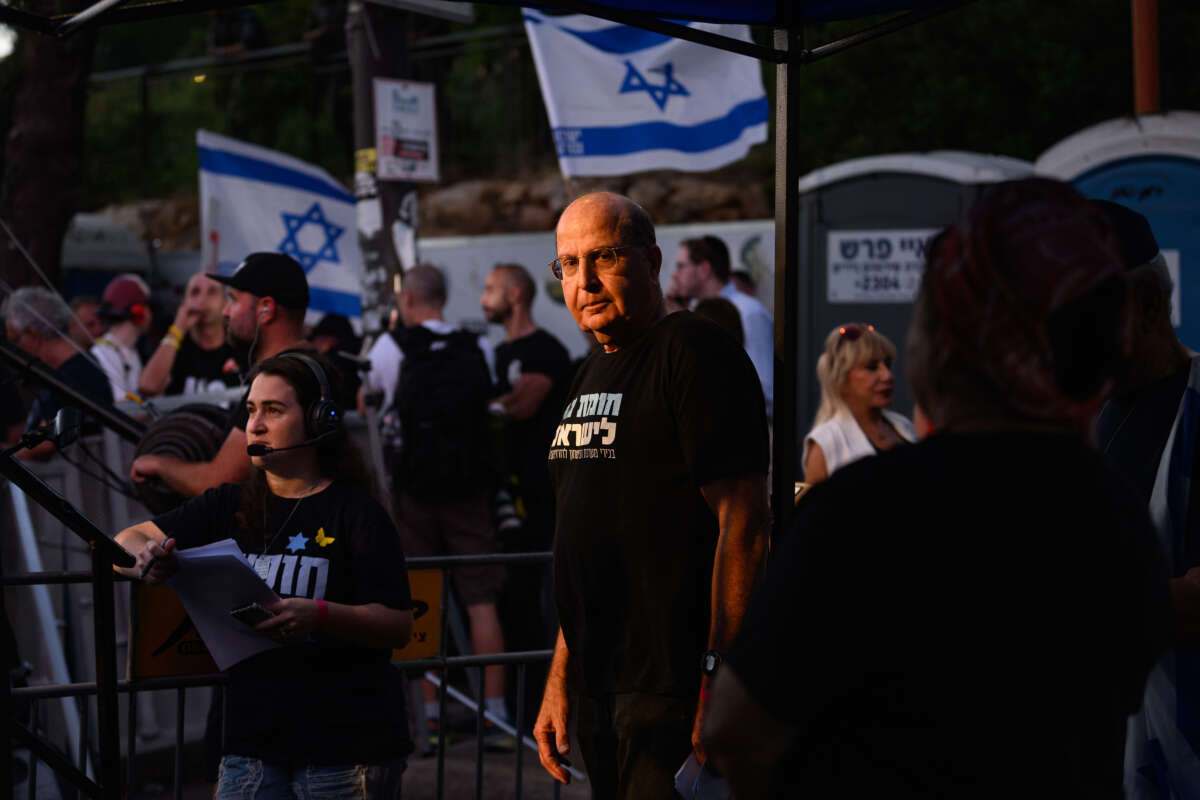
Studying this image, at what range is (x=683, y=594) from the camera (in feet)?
10.3

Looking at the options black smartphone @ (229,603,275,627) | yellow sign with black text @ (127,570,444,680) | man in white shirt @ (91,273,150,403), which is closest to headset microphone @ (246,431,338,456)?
black smartphone @ (229,603,275,627)

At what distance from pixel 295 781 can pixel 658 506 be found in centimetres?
110

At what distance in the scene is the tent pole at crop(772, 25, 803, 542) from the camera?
3.50 metres

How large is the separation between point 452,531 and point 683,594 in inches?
165

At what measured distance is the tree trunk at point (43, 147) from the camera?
10.5m

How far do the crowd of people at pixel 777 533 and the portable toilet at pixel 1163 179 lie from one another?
3.20m

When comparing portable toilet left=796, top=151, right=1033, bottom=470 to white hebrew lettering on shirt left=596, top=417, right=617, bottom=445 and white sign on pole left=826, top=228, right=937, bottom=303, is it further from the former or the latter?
white hebrew lettering on shirt left=596, top=417, right=617, bottom=445

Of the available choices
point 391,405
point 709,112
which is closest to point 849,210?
point 709,112

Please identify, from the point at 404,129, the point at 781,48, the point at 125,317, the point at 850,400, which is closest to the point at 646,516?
the point at 781,48

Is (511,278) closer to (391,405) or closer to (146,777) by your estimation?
(391,405)

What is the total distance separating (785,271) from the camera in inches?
139

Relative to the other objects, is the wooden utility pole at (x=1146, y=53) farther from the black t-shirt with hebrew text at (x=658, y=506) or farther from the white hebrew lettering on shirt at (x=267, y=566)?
the white hebrew lettering on shirt at (x=267, y=566)

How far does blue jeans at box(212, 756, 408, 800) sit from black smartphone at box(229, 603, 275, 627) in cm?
34

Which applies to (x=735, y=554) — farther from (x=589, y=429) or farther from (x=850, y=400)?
(x=850, y=400)
